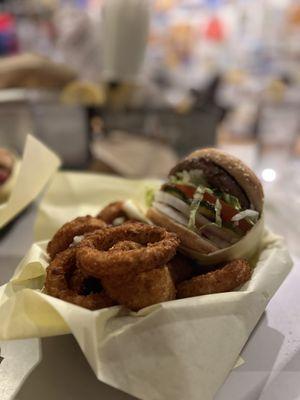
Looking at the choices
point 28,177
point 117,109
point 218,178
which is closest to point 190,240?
point 218,178

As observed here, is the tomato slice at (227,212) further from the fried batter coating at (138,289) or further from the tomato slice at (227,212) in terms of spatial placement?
the fried batter coating at (138,289)

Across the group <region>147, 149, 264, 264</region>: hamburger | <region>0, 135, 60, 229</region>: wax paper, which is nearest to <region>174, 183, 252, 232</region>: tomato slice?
<region>147, 149, 264, 264</region>: hamburger

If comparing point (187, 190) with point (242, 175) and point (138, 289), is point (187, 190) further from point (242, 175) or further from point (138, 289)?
point (138, 289)

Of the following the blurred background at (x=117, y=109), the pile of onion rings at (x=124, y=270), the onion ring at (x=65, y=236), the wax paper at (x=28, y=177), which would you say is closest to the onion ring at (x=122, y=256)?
the pile of onion rings at (x=124, y=270)

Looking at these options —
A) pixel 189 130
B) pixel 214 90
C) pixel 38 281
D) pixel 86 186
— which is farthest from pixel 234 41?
pixel 38 281

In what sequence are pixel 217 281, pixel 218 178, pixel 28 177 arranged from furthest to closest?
pixel 28 177, pixel 218 178, pixel 217 281

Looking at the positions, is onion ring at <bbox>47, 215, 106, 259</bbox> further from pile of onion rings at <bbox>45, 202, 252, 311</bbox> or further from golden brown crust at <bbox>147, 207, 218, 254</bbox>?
golden brown crust at <bbox>147, 207, 218, 254</bbox>
